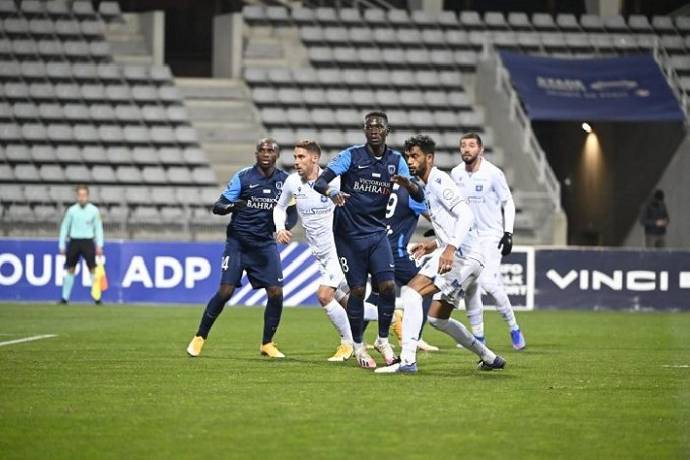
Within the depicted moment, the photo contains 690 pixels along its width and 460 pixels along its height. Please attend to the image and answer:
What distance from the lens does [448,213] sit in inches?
499

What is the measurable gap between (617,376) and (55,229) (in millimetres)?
18173

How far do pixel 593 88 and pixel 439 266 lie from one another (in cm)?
2379

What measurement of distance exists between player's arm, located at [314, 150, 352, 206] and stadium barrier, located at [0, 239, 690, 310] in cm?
1315

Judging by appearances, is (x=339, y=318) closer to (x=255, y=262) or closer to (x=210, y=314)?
(x=255, y=262)

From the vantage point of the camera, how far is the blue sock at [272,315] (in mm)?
14820

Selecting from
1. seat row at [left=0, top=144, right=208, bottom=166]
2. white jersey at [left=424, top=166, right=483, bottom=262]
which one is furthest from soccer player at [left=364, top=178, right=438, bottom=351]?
seat row at [left=0, top=144, right=208, bottom=166]

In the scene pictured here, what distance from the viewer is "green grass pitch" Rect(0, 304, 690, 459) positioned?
27.7 ft

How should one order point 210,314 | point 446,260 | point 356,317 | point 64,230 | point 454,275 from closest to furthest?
point 446,260 < point 454,275 < point 356,317 < point 210,314 < point 64,230

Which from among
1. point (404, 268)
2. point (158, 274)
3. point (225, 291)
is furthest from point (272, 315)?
point (158, 274)

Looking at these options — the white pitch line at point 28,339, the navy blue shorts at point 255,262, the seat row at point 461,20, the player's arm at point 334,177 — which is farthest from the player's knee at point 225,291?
the seat row at point 461,20

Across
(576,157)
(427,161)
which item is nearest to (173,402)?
(427,161)

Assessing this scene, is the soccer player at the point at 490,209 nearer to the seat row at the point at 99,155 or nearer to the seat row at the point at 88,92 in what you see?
the seat row at the point at 99,155

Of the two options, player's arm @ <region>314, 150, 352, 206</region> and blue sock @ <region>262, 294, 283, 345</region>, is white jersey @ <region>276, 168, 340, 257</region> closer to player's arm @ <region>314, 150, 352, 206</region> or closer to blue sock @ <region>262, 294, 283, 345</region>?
blue sock @ <region>262, 294, 283, 345</region>

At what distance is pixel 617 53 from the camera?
37875 millimetres
